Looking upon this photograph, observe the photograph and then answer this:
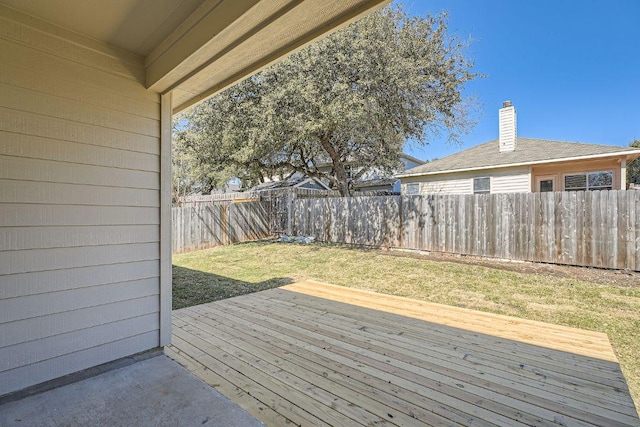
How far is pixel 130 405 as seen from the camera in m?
1.75

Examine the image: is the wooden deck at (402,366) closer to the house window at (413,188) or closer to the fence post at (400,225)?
the fence post at (400,225)

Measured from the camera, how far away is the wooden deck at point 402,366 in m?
1.70

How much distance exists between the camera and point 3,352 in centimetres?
172

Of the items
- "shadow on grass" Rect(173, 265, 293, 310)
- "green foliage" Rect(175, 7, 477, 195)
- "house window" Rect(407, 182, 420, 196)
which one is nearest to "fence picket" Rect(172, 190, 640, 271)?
"green foliage" Rect(175, 7, 477, 195)

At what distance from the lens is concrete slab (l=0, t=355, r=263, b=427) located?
161cm

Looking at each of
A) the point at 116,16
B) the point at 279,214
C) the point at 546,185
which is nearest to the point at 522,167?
the point at 546,185

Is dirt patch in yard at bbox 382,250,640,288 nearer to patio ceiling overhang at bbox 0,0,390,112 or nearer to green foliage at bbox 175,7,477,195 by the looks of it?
green foliage at bbox 175,7,477,195

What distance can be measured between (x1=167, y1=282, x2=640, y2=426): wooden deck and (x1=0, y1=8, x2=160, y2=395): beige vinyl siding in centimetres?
65

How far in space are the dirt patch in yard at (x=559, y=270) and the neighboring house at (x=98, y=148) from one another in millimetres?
5651

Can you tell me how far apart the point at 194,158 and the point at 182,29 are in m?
8.90

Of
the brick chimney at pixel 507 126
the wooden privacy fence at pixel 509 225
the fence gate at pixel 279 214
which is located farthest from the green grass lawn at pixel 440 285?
the brick chimney at pixel 507 126

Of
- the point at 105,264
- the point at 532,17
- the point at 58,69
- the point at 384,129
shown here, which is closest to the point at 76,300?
the point at 105,264

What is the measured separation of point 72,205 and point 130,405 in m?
1.26

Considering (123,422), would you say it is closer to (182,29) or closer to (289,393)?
(289,393)
